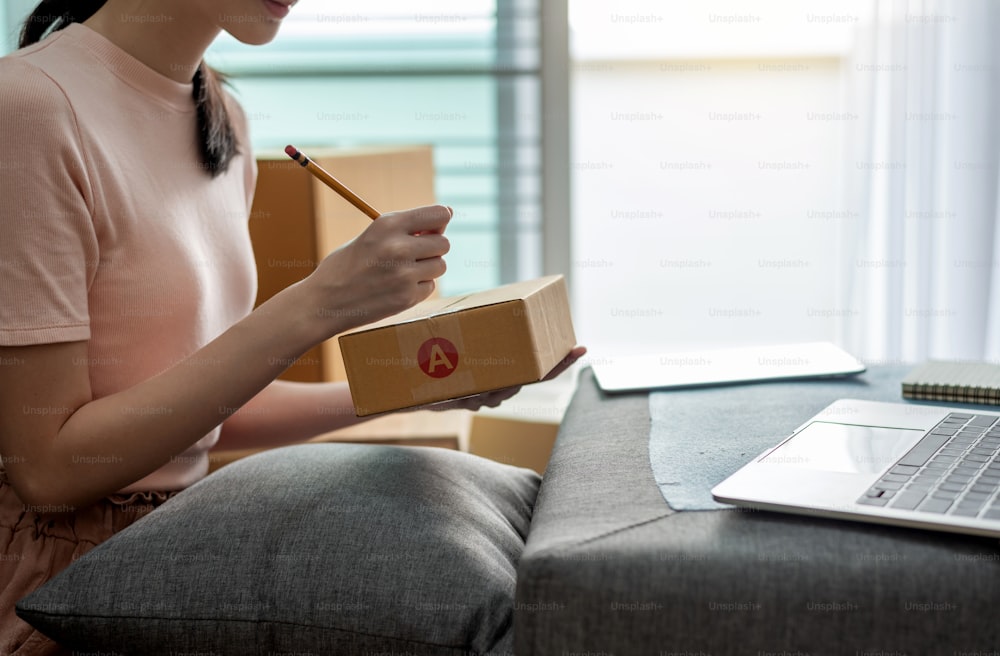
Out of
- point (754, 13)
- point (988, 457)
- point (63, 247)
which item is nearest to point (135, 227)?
point (63, 247)

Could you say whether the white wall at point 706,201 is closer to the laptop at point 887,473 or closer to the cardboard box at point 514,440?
the cardboard box at point 514,440

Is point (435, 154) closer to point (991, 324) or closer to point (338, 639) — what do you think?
point (991, 324)

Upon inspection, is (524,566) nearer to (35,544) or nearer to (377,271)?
(377,271)

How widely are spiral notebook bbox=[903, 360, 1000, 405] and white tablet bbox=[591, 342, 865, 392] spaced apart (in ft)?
0.27

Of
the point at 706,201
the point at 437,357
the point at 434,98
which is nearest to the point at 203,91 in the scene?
the point at 437,357

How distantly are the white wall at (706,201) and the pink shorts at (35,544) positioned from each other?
1673 millimetres

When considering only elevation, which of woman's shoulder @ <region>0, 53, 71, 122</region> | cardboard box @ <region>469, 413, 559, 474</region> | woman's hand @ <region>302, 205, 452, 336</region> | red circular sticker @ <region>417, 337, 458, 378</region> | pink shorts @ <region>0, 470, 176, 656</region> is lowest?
cardboard box @ <region>469, 413, 559, 474</region>

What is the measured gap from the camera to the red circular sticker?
753 mm

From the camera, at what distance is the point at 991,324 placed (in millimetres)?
2080

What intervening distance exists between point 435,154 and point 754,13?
2.74 ft

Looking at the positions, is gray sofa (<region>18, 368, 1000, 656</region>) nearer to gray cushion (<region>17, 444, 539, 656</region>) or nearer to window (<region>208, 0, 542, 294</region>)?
gray cushion (<region>17, 444, 539, 656</region>)

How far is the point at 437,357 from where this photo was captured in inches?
29.8

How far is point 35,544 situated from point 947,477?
2.44 feet

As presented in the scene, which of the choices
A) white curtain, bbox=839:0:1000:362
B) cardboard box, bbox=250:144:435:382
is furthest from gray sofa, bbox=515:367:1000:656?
white curtain, bbox=839:0:1000:362
